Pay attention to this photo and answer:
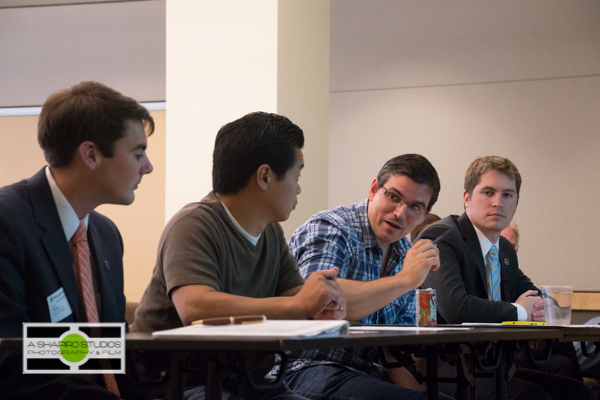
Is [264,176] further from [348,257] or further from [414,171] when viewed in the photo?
[414,171]

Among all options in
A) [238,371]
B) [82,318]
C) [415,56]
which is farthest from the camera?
[415,56]

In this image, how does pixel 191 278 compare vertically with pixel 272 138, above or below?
below

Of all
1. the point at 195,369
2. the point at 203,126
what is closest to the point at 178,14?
the point at 203,126

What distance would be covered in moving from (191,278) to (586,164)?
12.3 feet

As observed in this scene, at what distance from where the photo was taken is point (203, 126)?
3396mm

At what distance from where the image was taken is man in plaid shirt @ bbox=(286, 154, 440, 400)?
6.11 feet

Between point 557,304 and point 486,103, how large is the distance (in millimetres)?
2849

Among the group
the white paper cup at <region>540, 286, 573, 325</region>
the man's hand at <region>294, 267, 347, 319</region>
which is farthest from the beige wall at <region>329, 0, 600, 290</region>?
the man's hand at <region>294, 267, 347, 319</region>

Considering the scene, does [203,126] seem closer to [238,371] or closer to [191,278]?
[191,278]

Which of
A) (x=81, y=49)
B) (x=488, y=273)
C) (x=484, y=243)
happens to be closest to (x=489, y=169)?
(x=484, y=243)

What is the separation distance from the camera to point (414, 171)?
7.68ft

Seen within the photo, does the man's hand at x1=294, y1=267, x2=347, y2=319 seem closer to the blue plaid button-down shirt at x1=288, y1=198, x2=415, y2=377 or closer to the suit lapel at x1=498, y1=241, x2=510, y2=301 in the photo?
the blue plaid button-down shirt at x1=288, y1=198, x2=415, y2=377

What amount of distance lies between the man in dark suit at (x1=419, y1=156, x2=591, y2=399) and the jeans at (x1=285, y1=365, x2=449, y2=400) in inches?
30.2

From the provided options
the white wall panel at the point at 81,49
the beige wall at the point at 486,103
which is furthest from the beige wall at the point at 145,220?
the beige wall at the point at 486,103
